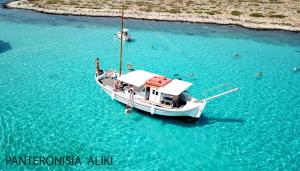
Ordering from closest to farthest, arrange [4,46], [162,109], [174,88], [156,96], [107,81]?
[162,109], [174,88], [156,96], [107,81], [4,46]

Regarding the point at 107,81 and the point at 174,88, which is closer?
the point at 174,88

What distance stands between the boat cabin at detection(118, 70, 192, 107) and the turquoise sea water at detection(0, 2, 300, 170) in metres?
2.29

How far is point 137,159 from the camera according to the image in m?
24.0

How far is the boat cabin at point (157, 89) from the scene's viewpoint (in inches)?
1083

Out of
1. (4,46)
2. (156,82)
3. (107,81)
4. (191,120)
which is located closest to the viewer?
(156,82)

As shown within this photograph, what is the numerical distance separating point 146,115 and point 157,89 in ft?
12.0

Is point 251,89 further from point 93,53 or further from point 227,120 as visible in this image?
point 93,53

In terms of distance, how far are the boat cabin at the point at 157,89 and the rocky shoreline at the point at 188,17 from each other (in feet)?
160

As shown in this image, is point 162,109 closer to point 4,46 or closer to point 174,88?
point 174,88

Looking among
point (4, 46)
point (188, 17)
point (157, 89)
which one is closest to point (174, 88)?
point (157, 89)

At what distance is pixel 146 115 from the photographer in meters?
29.8

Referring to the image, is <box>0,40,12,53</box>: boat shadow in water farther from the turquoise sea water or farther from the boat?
the boat

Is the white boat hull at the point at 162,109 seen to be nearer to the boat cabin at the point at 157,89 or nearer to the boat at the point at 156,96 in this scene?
the boat at the point at 156,96

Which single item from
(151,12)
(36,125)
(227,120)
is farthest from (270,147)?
(151,12)
